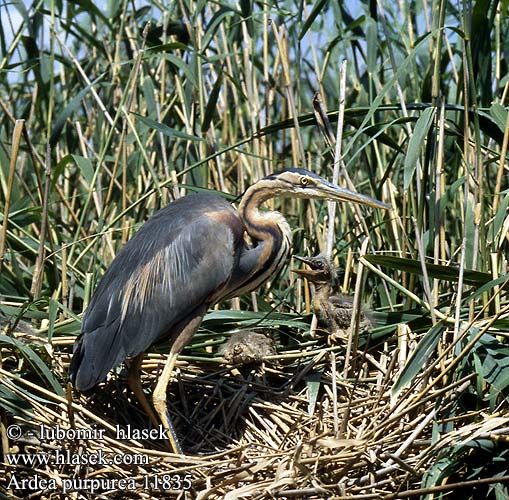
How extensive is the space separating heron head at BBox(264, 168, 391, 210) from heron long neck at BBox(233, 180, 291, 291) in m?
0.04

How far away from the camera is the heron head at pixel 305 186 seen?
148 inches

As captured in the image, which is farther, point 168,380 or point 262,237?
point 262,237

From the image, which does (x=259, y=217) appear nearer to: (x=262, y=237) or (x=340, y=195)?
(x=262, y=237)

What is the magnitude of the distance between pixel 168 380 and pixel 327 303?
731 millimetres

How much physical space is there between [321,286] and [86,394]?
1040 mm

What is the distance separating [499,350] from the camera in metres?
3.22

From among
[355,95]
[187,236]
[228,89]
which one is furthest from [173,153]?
[187,236]

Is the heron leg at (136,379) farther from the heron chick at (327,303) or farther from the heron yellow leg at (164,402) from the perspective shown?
the heron chick at (327,303)

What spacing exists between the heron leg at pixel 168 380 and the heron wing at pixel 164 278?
0.13ft

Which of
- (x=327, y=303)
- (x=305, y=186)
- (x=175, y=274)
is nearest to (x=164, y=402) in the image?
(x=175, y=274)

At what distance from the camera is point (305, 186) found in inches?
149

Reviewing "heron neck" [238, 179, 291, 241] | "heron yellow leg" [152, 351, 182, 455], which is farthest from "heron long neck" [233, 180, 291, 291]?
"heron yellow leg" [152, 351, 182, 455]

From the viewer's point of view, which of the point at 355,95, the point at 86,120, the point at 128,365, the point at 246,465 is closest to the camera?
the point at 246,465

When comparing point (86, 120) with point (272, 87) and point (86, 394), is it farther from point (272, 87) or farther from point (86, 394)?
point (86, 394)
